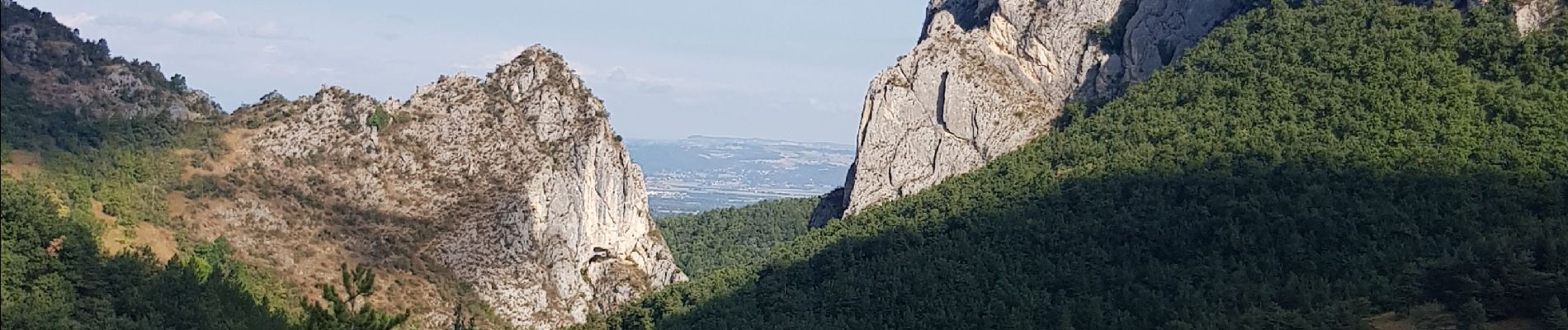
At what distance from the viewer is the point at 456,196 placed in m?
82.3

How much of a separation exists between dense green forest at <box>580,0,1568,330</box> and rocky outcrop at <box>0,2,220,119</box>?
94.5 ft

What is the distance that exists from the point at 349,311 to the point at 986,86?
6769cm

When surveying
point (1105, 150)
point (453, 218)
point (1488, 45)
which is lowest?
point (453, 218)

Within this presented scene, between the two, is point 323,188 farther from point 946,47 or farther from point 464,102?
point 946,47

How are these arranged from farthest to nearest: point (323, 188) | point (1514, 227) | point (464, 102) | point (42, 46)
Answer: point (464, 102) → point (323, 188) → point (42, 46) → point (1514, 227)

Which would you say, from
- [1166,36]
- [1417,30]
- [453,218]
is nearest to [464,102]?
[453,218]

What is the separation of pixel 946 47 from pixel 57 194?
59.7 metres

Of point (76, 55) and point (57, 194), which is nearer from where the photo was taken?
point (57, 194)

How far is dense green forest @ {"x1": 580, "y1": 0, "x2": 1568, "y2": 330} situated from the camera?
4419 cm

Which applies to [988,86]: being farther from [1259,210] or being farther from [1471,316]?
[1471,316]

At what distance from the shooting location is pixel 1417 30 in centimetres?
6856

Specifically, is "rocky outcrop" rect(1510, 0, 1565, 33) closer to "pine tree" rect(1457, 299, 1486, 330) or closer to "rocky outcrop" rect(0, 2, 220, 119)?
"pine tree" rect(1457, 299, 1486, 330)

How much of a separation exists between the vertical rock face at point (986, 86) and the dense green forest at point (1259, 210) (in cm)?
350

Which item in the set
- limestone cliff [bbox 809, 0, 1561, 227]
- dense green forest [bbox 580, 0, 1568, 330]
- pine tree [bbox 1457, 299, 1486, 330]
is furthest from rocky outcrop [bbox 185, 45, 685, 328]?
pine tree [bbox 1457, 299, 1486, 330]
